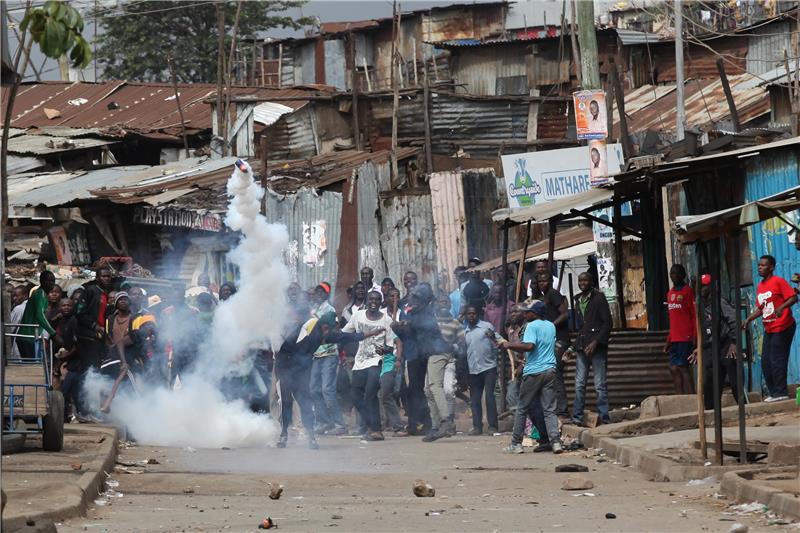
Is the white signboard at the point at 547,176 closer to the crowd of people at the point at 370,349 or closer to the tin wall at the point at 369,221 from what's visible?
the tin wall at the point at 369,221

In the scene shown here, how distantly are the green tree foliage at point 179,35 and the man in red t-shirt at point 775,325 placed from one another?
1477 inches

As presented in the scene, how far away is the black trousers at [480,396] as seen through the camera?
59.4 ft

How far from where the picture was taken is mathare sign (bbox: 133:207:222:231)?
28062mm

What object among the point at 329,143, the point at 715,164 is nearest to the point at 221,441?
the point at 715,164

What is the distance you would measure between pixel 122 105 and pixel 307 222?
47.6ft

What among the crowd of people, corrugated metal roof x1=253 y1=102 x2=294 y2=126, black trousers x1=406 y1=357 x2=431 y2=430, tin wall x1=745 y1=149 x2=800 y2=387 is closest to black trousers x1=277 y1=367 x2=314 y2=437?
the crowd of people

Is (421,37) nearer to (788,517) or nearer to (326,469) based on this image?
(326,469)

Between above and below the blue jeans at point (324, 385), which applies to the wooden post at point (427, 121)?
above

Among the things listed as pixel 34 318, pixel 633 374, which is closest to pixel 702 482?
pixel 633 374

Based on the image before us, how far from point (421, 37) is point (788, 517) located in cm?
4117

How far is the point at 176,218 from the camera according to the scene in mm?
28797

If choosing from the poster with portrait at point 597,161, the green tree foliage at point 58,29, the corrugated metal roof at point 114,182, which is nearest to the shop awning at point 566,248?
the poster with portrait at point 597,161

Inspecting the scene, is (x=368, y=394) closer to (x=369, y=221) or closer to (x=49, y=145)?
(x=369, y=221)

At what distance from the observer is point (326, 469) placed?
1362cm
